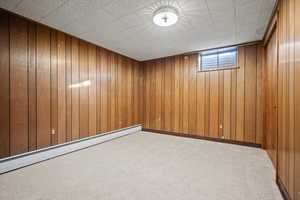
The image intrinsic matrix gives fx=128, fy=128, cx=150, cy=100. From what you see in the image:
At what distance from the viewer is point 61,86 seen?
297 centimetres

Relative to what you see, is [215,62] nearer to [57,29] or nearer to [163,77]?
[163,77]

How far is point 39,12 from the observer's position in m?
2.27

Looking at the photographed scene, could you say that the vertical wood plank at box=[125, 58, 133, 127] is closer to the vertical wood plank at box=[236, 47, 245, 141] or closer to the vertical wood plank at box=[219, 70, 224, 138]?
the vertical wood plank at box=[219, 70, 224, 138]

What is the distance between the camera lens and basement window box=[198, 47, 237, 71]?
3.72 metres

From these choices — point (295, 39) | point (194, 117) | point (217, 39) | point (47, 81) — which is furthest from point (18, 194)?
point (217, 39)

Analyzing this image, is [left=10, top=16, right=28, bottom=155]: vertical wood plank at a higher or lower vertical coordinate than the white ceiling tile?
lower

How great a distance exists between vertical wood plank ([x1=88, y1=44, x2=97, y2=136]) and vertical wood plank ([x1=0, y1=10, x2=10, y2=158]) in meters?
1.57

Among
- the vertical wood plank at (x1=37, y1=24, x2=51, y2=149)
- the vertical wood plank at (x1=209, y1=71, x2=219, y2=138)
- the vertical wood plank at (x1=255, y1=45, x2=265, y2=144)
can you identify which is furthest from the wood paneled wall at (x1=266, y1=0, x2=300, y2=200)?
the vertical wood plank at (x1=37, y1=24, x2=51, y2=149)

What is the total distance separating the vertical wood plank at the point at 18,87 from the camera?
7.54 feet

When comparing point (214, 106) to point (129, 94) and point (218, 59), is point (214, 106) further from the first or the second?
point (129, 94)

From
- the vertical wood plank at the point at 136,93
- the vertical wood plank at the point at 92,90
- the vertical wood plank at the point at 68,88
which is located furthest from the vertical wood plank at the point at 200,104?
the vertical wood plank at the point at 68,88

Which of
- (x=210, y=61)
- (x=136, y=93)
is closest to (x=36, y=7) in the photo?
(x=136, y=93)

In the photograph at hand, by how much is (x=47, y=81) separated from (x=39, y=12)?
4.18 feet

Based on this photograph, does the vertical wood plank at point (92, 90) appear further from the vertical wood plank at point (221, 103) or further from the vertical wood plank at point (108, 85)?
the vertical wood plank at point (221, 103)
